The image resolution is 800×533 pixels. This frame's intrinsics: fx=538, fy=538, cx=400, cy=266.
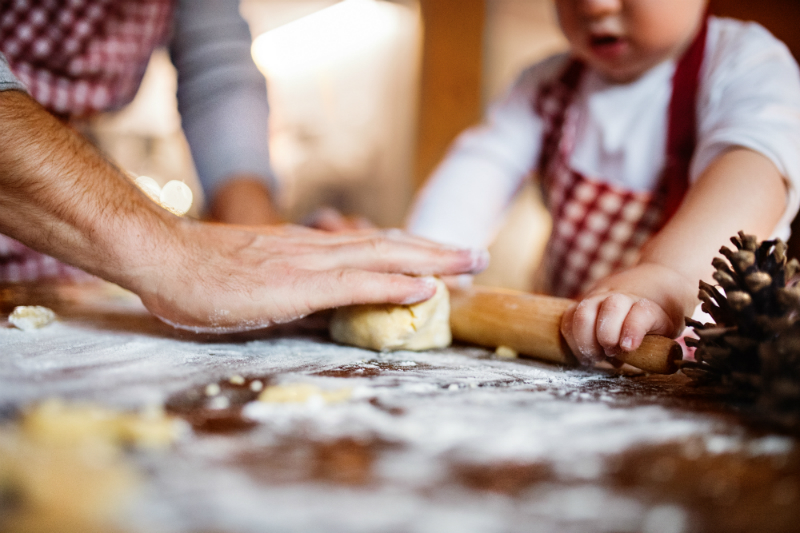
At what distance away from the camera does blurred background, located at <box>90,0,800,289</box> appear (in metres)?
3.14

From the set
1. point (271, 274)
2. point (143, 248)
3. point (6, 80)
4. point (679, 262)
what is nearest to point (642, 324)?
point (679, 262)

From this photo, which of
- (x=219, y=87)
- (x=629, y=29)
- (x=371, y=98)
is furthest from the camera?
(x=371, y=98)

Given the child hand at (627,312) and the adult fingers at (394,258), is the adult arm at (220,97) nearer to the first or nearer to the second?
the adult fingers at (394,258)

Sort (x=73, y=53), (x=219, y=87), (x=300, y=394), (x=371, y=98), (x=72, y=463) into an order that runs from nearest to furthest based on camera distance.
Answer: (x=72, y=463) < (x=300, y=394) < (x=73, y=53) < (x=219, y=87) < (x=371, y=98)

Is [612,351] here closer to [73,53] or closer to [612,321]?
[612,321]

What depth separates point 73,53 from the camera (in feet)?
3.99

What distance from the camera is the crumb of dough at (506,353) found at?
718mm

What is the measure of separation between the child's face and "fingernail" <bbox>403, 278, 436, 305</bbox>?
52cm

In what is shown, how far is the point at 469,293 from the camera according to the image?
2.64ft

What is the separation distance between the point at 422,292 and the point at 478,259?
104 mm

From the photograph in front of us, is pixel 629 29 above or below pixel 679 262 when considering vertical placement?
above

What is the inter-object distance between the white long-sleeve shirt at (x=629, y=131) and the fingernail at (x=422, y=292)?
382 mm

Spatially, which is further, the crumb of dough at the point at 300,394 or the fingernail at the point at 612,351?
the fingernail at the point at 612,351

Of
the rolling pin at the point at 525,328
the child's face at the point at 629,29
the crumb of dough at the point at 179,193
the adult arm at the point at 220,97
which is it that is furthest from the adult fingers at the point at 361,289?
the crumb of dough at the point at 179,193
